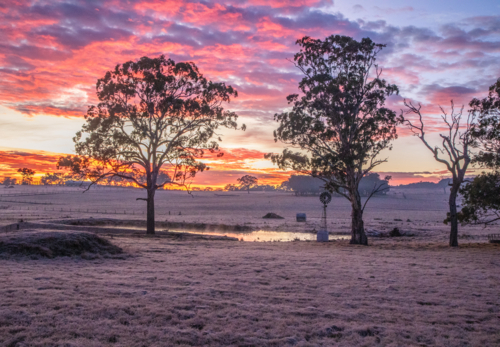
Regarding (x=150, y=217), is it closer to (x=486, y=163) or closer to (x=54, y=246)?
(x=54, y=246)

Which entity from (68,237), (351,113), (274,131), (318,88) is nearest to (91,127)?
(274,131)

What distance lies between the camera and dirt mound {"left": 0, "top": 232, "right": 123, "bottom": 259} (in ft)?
35.4

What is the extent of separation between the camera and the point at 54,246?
11320 mm

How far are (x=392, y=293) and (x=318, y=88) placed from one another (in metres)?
16.6

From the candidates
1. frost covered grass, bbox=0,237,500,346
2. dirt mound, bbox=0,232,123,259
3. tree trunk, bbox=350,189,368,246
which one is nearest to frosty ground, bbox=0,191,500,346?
frost covered grass, bbox=0,237,500,346

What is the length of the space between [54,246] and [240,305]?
311 inches

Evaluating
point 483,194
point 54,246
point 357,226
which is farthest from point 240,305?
point 483,194

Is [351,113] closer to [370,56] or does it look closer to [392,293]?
[370,56]

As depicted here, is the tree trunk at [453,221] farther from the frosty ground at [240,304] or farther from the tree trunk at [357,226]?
the frosty ground at [240,304]

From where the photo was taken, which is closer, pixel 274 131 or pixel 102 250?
pixel 102 250

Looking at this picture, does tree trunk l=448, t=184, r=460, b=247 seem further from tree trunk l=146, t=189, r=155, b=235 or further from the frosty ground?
tree trunk l=146, t=189, r=155, b=235

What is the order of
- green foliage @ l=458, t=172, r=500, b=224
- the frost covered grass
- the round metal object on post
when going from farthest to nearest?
the round metal object on post, green foliage @ l=458, t=172, r=500, b=224, the frost covered grass

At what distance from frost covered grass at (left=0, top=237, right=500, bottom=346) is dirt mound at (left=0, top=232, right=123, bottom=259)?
0.70 meters

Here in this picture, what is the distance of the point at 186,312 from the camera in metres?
6.07
